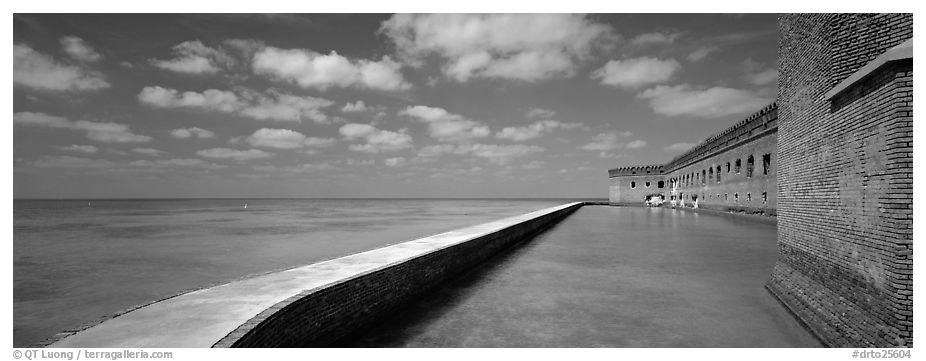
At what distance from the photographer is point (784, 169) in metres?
7.37

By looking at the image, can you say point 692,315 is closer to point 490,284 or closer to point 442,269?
point 490,284

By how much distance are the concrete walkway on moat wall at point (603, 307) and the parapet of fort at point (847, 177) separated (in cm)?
67

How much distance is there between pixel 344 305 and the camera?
5.38 meters

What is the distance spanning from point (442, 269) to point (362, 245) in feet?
37.8

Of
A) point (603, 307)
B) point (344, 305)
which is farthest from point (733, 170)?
point (344, 305)

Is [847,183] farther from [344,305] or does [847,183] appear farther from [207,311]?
[207,311]

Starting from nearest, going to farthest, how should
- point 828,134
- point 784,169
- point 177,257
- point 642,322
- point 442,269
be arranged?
point 828,134
point 642,322
point 784,169
point 442,269
point 177,257

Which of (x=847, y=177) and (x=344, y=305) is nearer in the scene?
(x=847, y=177)

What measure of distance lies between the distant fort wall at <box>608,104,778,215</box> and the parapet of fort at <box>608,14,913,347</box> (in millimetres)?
21650

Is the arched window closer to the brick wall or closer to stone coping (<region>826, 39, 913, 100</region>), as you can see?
the brick wall

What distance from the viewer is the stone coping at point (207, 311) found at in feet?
12.6

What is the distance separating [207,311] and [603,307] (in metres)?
5.15

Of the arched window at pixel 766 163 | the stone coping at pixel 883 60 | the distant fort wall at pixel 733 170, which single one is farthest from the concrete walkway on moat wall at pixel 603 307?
the distant fort wall at pixel 733 170

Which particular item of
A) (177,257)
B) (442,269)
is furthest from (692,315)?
(177,257)
